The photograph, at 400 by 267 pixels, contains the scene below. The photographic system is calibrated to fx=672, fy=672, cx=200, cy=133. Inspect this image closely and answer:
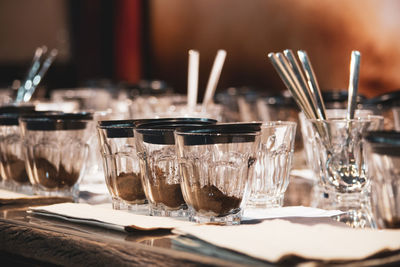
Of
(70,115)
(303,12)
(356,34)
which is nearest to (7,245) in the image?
(70,115)

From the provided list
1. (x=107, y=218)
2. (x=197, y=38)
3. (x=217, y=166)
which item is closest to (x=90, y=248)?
(x=107, y=218)

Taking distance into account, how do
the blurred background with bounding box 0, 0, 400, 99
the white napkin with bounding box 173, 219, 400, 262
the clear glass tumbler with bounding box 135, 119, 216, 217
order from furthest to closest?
1. the blurred background with bounding box 0, 0, 400, 99
2. the clear glass tumbler with bounding box 135, 119, 216, 217
3. the white napkin with bounding box 173, 219, 400, 262

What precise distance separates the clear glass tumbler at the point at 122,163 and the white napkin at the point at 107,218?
53 mm

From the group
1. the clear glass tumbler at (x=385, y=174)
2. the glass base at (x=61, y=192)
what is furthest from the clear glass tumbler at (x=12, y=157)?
the clear glass tumbler at (x=385, y=174)

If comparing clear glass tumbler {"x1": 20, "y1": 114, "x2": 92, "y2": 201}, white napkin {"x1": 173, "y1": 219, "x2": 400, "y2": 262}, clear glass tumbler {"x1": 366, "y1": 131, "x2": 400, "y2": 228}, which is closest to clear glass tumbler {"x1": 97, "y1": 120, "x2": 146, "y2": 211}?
clear glass tumbler {"x1": 20, "y1": 114, "x2": 92, "y2": 201}

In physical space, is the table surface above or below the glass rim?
below

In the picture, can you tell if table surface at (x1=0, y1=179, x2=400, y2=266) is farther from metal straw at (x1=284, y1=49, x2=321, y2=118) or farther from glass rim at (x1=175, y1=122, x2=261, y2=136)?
metal straw at (x1=284, y1=49, x2=321, y2=118)

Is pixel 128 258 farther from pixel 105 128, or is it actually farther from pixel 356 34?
pixel 356 34

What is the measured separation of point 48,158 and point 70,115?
9 cm

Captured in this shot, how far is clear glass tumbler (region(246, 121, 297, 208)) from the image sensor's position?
3.84 ft

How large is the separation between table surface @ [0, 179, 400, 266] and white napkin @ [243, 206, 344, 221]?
17 cm

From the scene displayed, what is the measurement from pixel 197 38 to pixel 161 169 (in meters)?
4.21

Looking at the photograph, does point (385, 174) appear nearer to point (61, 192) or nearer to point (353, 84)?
point (353, 84)

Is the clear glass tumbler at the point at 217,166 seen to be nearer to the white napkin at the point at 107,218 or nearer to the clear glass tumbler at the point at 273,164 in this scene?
the white napkin at the point at 107,218
